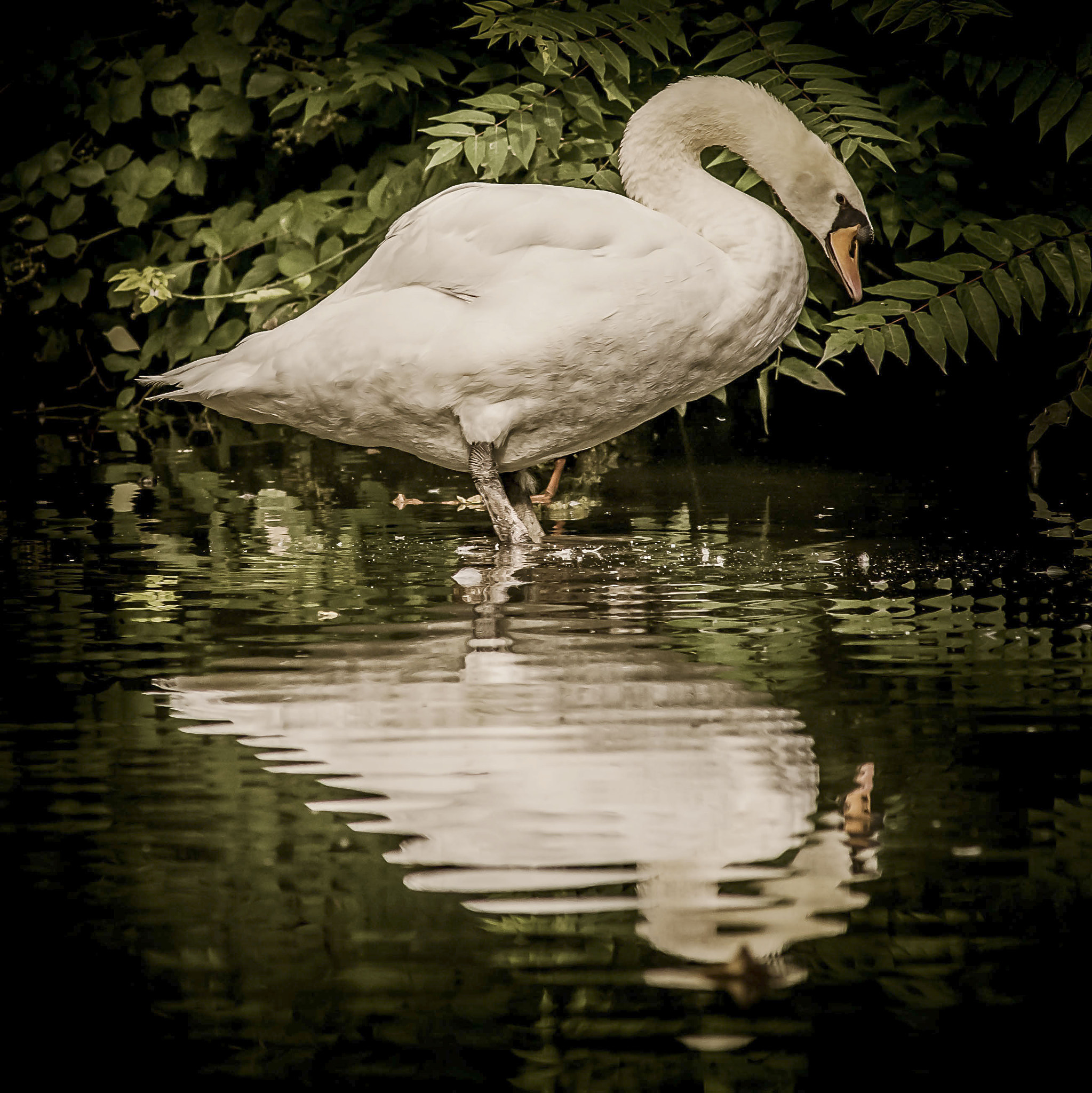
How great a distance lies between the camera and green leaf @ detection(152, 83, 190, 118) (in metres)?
6.61

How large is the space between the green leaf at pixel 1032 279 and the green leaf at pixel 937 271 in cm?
19

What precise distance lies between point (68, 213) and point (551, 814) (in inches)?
216

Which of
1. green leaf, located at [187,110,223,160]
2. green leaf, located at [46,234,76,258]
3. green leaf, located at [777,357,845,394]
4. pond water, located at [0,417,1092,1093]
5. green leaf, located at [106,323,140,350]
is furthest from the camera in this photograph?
green leaf, located at [106,323,140,350]

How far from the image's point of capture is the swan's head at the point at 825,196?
4105 mm

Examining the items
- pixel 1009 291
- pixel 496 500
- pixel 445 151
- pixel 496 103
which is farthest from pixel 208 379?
pixel 1009 291

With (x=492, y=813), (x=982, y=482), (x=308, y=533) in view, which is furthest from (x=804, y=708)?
(x=982, y=482)

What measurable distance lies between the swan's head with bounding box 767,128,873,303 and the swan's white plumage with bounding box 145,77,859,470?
2cm

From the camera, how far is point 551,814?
6.66 ft

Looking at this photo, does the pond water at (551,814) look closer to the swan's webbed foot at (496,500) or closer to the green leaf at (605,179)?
the swan's webbed foot at (496,500)

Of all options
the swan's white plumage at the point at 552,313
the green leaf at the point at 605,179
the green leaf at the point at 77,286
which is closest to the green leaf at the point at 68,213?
the green leaf at the point at 77,286

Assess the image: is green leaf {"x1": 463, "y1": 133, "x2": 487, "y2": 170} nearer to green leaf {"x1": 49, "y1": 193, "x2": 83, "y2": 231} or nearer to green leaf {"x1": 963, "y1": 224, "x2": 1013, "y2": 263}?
green leaf {"x1": 963, "y1": 224, "x2": 1013, "y2": 263}

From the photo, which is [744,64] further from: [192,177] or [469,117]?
[192,177]

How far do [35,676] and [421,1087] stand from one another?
1.56m

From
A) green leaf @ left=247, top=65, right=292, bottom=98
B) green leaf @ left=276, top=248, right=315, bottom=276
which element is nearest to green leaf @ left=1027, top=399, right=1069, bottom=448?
green leaf @ left=276, top=248, right=315, bottom=276
